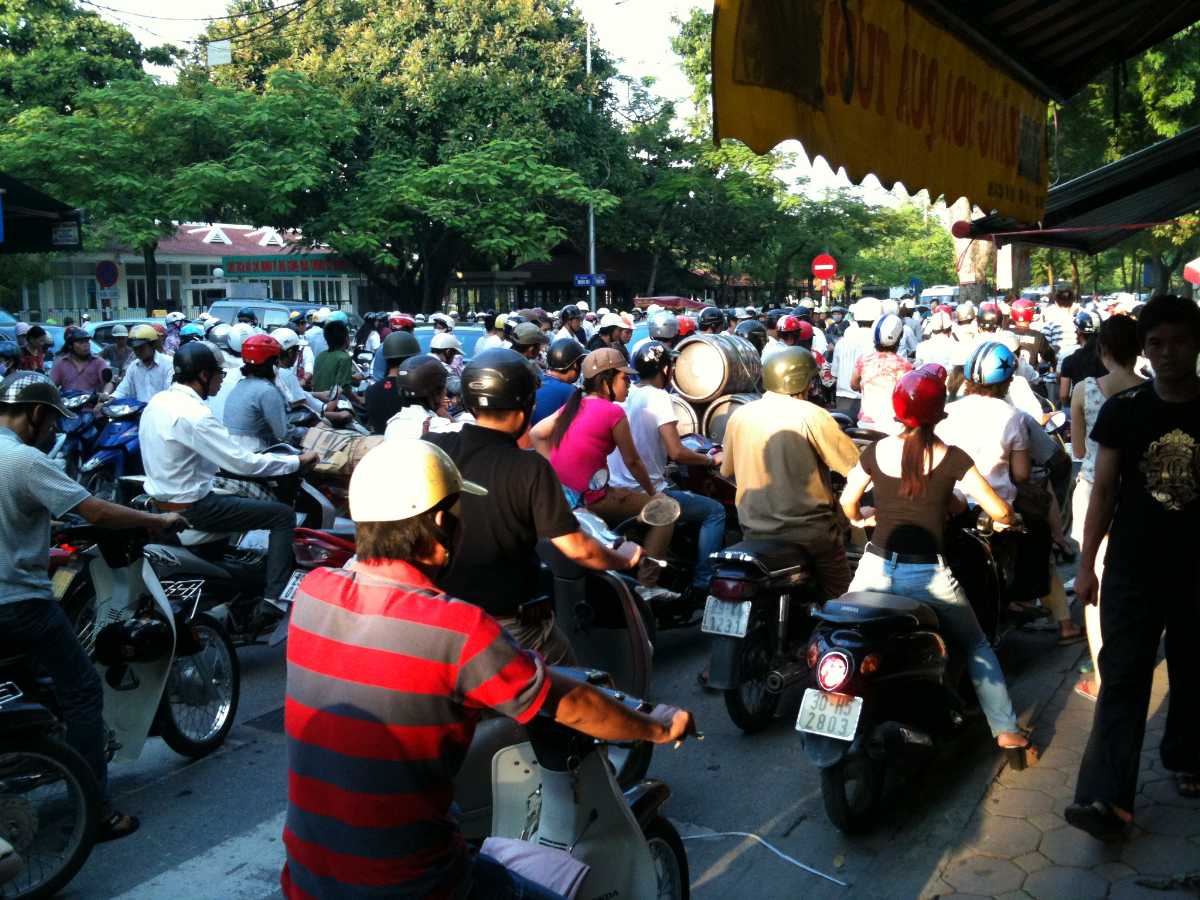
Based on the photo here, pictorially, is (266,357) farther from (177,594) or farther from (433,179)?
(433,179)

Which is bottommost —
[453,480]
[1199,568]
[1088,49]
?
[1199,568]

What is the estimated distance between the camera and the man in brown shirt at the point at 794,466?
18.8 ft

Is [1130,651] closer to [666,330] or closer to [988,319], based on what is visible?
[666,330]

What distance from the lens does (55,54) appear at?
3347cm

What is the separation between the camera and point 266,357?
7715 millimetres

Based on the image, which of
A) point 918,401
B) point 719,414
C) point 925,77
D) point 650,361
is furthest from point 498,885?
point 719,414

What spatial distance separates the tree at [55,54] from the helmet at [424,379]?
1140 inches

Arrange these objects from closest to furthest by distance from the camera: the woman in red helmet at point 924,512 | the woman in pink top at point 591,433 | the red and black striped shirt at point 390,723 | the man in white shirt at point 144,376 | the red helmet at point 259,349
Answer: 1. the red and black striped shirt at point 390,723
2. the woman in red helmet at point 924,512
3. the woman in pink top at point 591,433
4. the red helmet at point 259,349
5. the man in white shirt at point 144,376

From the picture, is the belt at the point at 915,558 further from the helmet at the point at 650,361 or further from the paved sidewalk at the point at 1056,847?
the helmet at the point at 650,361

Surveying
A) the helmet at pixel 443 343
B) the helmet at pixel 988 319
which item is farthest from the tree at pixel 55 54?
the helmet at pixel 988 319

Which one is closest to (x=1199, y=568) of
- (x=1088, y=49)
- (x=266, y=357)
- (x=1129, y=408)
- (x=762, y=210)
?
(x=1129, y=408)

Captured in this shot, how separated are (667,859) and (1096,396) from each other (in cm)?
436

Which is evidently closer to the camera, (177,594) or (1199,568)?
(1199,568)

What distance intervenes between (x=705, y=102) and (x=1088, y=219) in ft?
95.4
